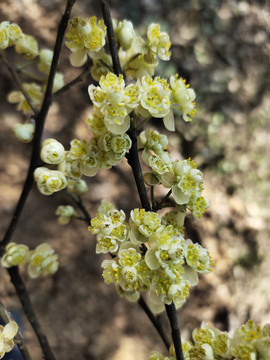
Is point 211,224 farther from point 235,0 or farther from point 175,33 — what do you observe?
point 235,0

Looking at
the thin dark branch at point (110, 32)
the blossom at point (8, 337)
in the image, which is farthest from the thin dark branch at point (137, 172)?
the blossom at point (8, 337)

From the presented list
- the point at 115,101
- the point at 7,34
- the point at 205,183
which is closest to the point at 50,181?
the point at 115,101

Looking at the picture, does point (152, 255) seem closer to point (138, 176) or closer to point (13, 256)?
point (138, 176)

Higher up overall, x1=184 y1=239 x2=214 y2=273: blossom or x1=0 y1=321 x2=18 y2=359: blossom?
x1=184 y1=239 x2=214 y2=273: blossom

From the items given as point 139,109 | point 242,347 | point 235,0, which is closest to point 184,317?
point 242,347

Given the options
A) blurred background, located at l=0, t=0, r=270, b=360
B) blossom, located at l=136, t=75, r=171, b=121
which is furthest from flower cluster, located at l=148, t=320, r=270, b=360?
blurred background, located at l=0, t=0, r=270, b=360

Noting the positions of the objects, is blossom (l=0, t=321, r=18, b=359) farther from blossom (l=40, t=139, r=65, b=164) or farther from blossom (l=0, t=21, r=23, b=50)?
blossom (l=0, t=21, r=23, b=50)

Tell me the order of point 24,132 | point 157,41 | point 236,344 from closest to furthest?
point 236,344
point 157,41
point 24,132
